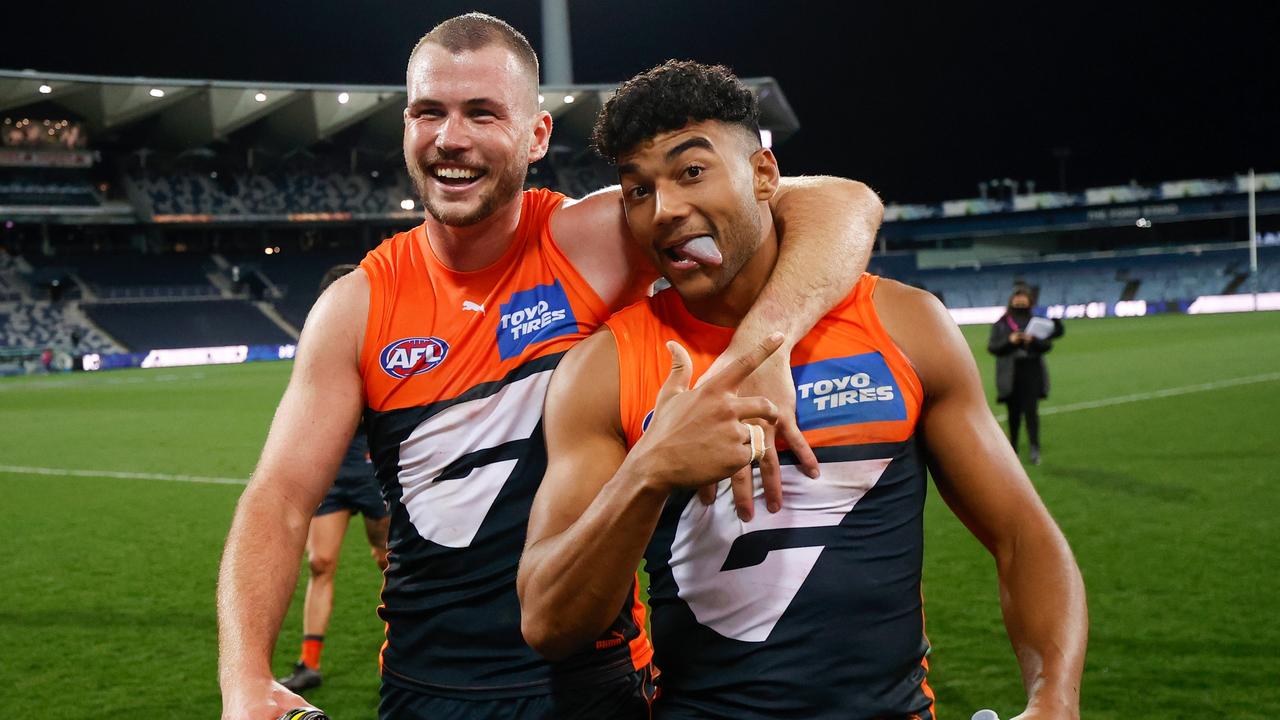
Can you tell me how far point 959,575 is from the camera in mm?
7574

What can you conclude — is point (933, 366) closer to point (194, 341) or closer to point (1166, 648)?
point (1166, 648)

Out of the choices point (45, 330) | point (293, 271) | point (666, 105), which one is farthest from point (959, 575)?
point (293, 271)

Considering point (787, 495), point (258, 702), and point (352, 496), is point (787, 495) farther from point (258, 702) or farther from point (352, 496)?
point (352, 496)

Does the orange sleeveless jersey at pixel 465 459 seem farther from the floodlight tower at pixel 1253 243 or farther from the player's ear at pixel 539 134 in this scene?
the floodlight tower at pixel 1253 243

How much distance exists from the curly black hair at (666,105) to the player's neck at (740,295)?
12.2 inches

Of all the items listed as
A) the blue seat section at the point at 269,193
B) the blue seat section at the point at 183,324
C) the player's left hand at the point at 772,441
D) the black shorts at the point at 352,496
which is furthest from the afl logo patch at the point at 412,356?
the blue seat section at the point at 269,193

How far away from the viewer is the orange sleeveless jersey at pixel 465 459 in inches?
107

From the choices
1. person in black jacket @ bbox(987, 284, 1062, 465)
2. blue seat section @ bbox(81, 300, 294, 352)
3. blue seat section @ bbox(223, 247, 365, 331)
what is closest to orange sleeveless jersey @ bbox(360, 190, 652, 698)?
person in black jacket @ bbox(987, 284, 1062, 465)

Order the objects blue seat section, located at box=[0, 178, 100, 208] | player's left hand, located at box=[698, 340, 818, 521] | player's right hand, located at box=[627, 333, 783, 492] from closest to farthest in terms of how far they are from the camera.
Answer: player's right hand, located at box=[627, 333, 783, 492], player's left hand, located at box=[698, 340, 818, 521], blue seat section, located at box=[0, 178, 100, 208]

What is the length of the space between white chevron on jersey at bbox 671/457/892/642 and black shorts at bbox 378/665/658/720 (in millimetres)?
515

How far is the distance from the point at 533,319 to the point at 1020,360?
9.66 meters

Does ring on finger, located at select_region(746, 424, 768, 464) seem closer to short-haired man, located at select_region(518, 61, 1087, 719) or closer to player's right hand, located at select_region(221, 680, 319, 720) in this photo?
short-haired man, located at select_region(518, 61, 1087, 719)

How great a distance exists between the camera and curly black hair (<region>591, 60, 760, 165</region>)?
229 centimetres

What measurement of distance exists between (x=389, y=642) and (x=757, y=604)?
117 centimetres
